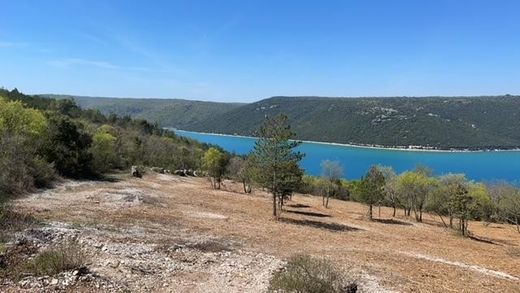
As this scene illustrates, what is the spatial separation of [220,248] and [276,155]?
13.4 m

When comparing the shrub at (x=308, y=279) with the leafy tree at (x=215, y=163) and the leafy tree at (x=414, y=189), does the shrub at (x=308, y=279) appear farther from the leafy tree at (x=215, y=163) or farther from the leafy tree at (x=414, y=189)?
the leafy tree at (x=414, y=189)

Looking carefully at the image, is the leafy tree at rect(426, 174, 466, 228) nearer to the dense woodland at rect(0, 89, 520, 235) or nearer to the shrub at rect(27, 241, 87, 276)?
the dense woodland at rect(0, 89, 520, 235)

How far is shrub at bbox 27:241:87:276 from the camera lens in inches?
422

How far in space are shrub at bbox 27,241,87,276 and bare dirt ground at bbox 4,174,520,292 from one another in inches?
22.2

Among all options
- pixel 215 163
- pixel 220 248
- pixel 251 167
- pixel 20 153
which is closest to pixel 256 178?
pixel 251 167

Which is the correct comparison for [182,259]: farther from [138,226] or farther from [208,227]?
[208,227]

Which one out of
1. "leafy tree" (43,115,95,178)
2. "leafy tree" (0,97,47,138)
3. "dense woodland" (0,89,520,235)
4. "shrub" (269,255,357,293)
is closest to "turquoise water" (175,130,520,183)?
"dense woodland" (0,89,520,235)

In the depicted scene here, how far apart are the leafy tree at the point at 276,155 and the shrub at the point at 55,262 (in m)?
18.4

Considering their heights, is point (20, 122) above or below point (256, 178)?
above

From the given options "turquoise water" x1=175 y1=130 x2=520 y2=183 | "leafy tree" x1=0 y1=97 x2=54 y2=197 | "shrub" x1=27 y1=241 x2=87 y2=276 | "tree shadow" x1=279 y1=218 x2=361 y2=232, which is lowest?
"turquoise water" x1=175 y1=130 x2=520 y2=183

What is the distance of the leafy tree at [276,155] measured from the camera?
94.0ft

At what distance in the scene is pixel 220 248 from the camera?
16438 mm

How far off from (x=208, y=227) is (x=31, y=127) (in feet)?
73.1

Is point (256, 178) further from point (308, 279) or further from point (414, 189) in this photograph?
point (414, 189)
